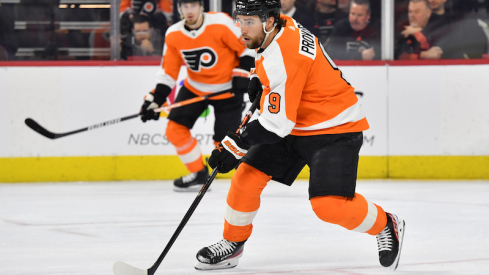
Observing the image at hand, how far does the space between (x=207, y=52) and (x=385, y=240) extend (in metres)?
2.32

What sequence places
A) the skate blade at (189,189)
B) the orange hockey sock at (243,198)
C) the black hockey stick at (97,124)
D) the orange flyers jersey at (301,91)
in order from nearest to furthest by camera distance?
the orange flyers jersey at (301,91) → the orange hockey sock at (243,198) → the black hockey stick at (97,124) → the skate blade at (189,189)

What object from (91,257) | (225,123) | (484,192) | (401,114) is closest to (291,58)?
(91,257)

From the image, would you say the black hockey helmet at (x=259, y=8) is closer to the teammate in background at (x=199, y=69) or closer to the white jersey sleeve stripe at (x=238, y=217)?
the white jersey sleeve stripe at (x=238, y=217)

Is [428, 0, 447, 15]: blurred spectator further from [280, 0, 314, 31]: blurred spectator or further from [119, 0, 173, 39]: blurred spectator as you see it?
[119, 0, 173, 39]: blurred spectator

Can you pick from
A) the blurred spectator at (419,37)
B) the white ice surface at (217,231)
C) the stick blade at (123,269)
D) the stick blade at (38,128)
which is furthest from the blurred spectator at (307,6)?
the stick blade at (123,269)

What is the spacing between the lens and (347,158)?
238 centimetres

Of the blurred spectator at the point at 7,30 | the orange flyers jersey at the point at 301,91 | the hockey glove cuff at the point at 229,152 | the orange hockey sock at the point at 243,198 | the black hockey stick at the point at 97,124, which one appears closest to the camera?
the orange flyers jersey at the point at 301,91

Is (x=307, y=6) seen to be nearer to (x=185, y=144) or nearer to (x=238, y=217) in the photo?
(x=185, y=144)

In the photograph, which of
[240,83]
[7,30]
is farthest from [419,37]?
[7,30]

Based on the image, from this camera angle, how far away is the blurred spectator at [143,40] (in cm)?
536

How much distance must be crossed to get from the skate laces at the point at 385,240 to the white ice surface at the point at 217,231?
0.08 metres

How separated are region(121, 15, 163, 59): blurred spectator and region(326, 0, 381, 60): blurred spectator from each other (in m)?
1.26

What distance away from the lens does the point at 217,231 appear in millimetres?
3305

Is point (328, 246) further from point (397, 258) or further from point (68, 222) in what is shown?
point (68, 222)
